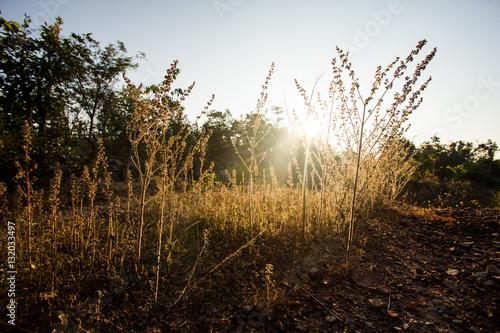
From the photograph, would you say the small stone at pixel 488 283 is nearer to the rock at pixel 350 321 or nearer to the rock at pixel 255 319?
the rock at pixel 350 321

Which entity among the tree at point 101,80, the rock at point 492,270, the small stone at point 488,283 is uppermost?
the tree at point 101,80

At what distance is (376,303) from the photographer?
5.95 ft

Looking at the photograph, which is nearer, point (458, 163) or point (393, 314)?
point (393, 314)

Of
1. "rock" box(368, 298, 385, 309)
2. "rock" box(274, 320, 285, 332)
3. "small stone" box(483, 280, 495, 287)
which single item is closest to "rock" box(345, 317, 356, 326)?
"rock" box(368, 298, 385, 309)

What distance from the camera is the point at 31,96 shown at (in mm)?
5996

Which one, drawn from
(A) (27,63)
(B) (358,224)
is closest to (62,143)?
(A) (27,63)

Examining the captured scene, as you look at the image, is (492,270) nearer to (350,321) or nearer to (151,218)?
(350,321)

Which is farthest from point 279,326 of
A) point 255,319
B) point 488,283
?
point 488,283

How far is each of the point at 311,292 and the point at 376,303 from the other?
57cm

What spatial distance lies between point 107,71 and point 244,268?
20713 mm

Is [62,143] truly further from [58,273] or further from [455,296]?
[455,296]

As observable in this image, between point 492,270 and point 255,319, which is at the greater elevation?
point 492,270

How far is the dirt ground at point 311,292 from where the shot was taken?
1575 millimetres

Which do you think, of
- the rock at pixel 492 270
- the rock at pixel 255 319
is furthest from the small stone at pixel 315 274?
the rock at pixel 492 270
